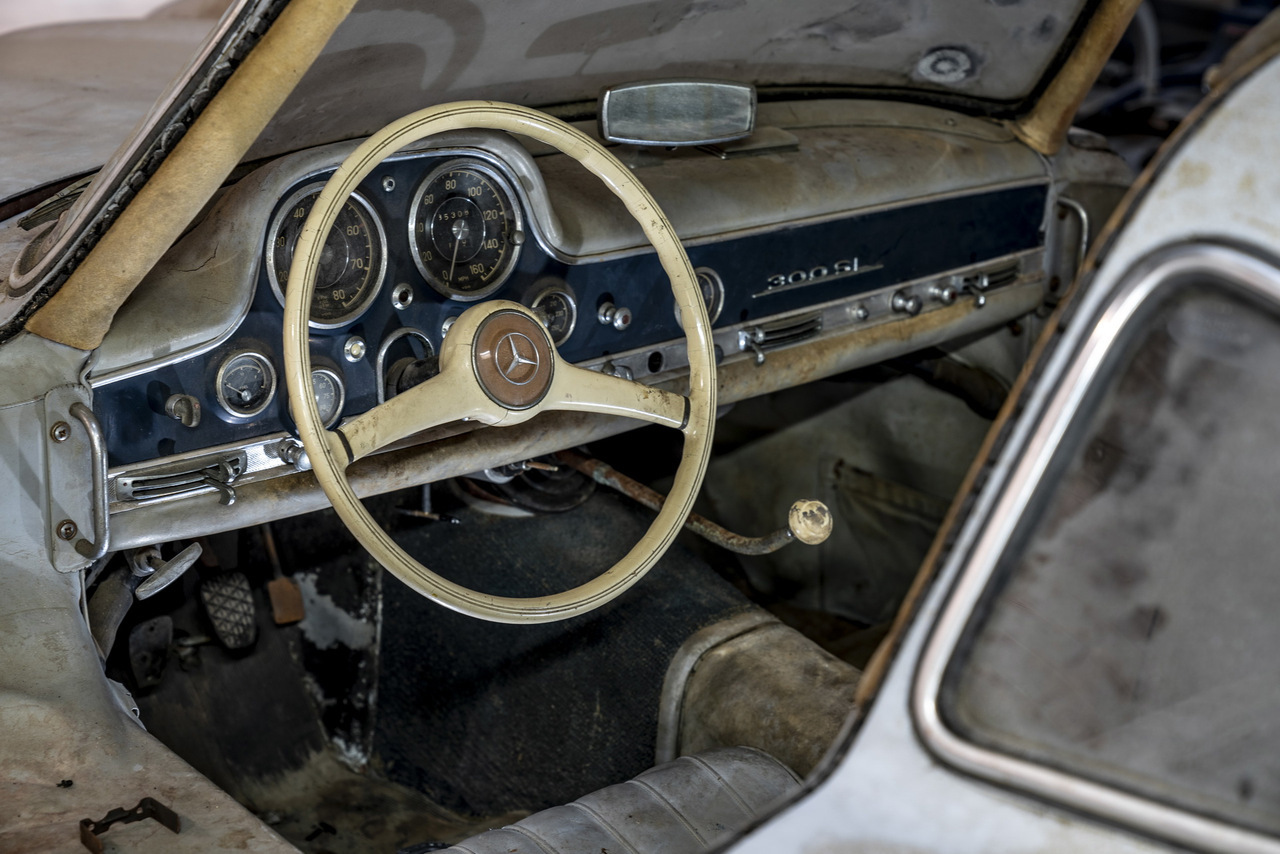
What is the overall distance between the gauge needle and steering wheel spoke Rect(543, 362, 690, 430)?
0.89 ft

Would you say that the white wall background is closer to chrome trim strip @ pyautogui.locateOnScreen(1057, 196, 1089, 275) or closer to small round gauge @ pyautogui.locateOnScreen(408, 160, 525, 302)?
small round gauge @ pyautogui.locateOnScreen(408, 160, 525, 302)

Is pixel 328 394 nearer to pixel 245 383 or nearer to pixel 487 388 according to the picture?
pixel 245 383

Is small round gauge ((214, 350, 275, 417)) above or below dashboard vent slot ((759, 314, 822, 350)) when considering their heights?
above

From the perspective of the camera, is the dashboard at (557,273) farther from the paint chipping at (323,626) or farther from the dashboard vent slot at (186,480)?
the paint chipping at (323,626)

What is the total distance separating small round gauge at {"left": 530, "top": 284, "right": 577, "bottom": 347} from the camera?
5.99ft

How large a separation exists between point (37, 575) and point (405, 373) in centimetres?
55

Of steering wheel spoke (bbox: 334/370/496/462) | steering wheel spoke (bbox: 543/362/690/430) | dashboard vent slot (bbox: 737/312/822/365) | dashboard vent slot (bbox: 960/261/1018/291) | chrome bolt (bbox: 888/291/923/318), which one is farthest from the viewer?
dashboard vent slot (bbox: 960/261/1018/291)

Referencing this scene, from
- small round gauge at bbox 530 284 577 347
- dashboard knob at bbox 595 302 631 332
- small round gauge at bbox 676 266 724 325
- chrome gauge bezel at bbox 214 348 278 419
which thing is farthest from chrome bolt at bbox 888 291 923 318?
chrome gauge bezel at bbox 214 348 278 419

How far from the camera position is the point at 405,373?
168cm

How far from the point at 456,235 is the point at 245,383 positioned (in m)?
0.38

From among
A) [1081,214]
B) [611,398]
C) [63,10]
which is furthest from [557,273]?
[63,10]

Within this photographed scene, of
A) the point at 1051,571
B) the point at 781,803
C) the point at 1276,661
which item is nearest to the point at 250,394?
the point at 781,803

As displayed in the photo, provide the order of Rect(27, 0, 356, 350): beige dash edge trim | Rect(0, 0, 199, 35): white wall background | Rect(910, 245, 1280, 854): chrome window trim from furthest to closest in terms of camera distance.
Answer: Rect(0, 0, 199, 35): white wall background
Rect(27, 0, 356, 350): beige dash edge trim
Rect(910, 245, 1280, 854): chrome window trim

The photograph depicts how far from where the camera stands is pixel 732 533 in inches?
81.5
